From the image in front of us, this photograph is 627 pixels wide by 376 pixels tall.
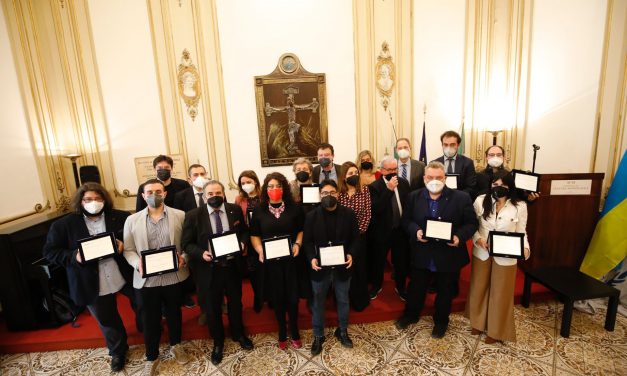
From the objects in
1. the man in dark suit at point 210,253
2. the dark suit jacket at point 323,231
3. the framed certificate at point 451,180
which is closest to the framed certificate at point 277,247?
the dark suit jacket at point 323,231

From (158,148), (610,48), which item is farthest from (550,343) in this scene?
(158,148)

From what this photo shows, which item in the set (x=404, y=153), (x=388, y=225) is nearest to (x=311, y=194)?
(x=388, y=225)

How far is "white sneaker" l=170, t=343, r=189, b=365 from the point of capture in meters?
2.77

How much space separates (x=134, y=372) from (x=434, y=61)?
559cm

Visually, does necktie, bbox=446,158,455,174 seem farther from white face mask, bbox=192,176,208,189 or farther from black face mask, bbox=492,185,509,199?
white face mask, bbox=192,176,208,189

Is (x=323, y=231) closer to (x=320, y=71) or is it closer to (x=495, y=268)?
(x=495, y=268)

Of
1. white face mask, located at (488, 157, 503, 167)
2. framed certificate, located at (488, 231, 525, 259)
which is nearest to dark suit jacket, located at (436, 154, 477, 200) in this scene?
white face mask, located at (488, 157, 503, 167)

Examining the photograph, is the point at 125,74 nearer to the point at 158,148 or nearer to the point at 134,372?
the point at 158,148

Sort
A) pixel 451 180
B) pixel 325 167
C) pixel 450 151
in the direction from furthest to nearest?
pixel 450 151 < pixel 325 167 < pixel 451 180

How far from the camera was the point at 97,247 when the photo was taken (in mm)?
2369

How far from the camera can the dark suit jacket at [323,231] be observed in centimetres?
250

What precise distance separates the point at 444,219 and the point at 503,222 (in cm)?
48

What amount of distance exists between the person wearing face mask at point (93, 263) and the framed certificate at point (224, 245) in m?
0.80

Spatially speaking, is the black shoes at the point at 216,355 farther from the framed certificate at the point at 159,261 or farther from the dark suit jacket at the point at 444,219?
the dark suit jacket at the point at 444,219
